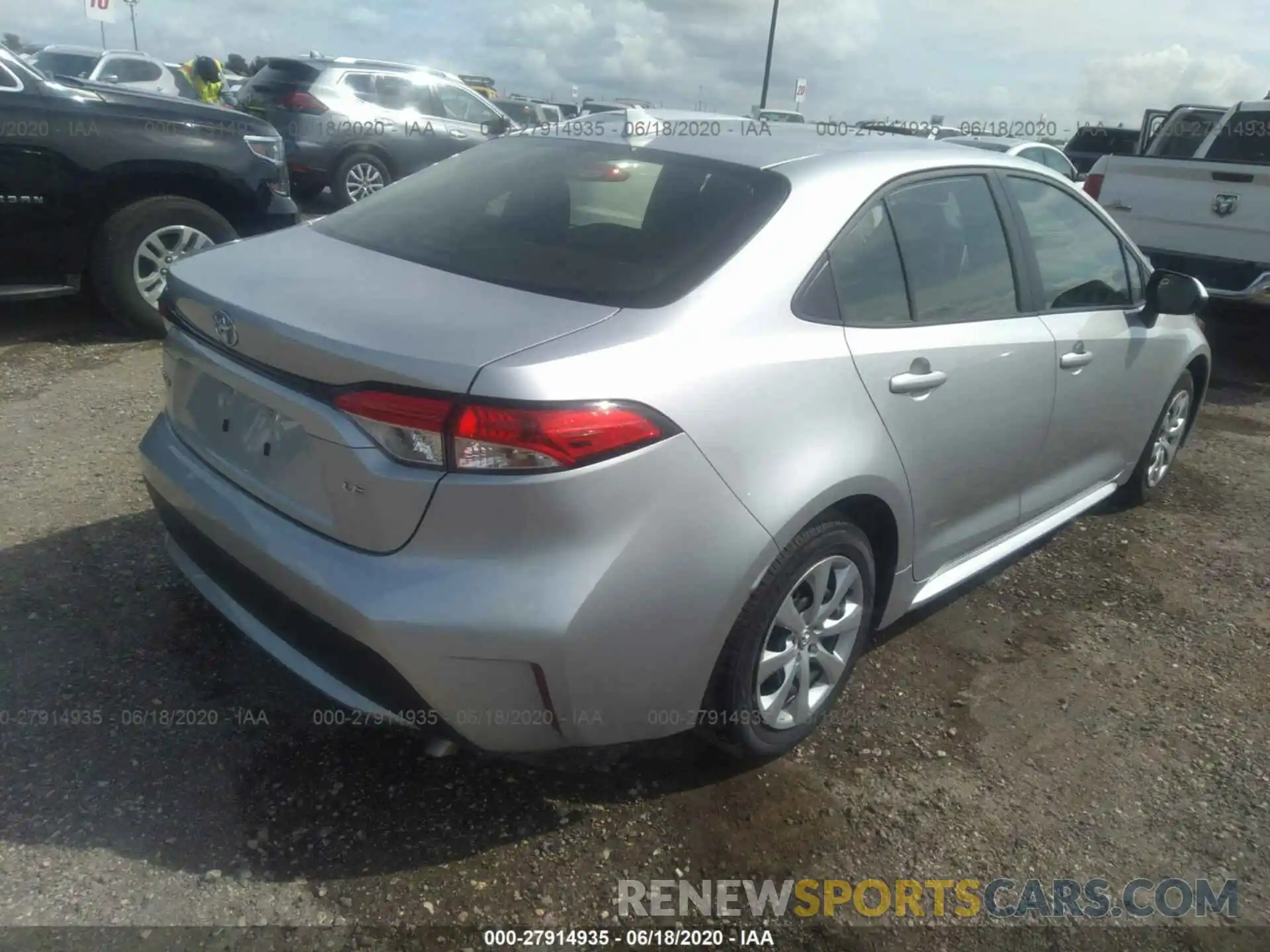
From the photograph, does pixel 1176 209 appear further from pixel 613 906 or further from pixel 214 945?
pixel 214 945

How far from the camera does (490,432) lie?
1.91 m

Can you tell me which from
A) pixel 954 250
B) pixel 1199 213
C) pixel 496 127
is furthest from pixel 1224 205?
pixel 954 250

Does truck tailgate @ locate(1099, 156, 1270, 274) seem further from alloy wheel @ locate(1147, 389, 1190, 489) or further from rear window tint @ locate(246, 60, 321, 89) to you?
rear window tint @ locate(246, 60, 321, 89)

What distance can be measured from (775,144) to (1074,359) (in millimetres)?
1301

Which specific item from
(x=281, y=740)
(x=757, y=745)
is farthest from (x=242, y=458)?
(x=757, y=745)

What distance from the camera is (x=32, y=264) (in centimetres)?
542

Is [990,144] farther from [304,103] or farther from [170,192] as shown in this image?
[170,192]

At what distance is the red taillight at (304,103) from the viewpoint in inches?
425

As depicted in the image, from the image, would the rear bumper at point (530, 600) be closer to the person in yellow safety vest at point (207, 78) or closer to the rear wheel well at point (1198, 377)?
the rear wheel well at point (1198, 377)

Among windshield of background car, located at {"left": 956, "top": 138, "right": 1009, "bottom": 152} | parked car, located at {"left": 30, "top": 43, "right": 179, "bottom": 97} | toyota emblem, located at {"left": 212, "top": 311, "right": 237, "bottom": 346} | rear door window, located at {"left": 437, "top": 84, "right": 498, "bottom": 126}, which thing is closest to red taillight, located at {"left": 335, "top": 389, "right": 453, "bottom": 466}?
toyota emblem, located at {"left": 212, "top": 311, "right": 237, "bottom": 346}

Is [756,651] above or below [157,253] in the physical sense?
above

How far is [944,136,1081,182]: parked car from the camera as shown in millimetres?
13430

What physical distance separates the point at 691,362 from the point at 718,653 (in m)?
0.67

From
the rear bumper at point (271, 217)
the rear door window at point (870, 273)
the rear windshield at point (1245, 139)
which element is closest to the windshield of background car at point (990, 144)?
the rear windshield at point (1245, 139)
